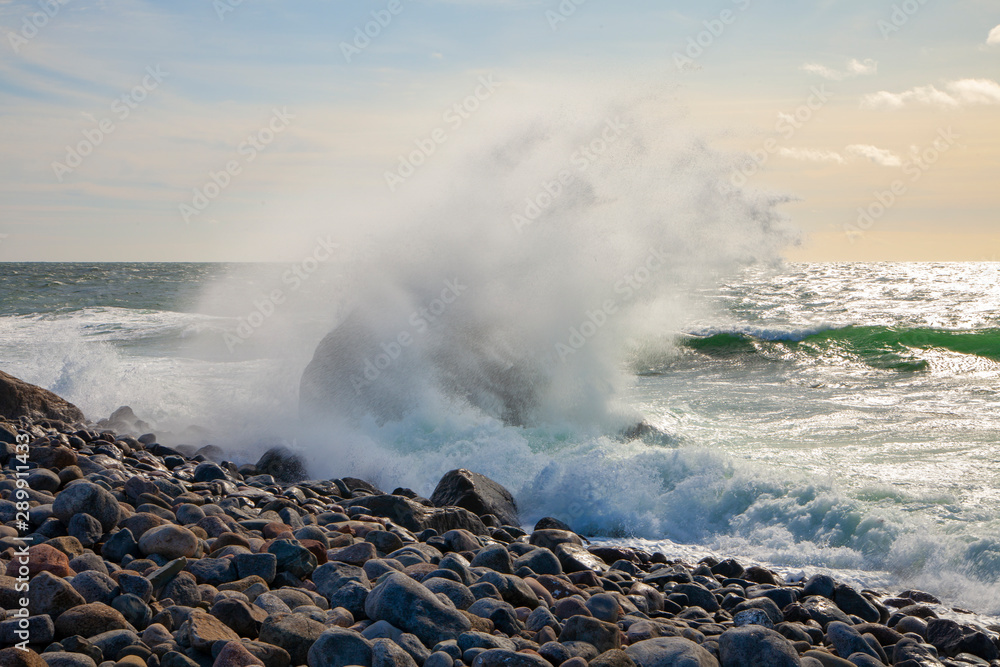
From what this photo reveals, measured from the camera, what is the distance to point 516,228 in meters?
11.2

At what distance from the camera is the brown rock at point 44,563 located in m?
3.29

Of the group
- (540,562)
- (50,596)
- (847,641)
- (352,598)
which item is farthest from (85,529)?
(847,641)

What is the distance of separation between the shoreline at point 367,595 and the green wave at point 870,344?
44.2ft

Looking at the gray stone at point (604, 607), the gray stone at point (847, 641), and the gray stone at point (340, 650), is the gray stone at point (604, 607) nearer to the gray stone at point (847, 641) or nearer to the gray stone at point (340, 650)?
the gray stone at point (847, 641)

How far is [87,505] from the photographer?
13.5 feet

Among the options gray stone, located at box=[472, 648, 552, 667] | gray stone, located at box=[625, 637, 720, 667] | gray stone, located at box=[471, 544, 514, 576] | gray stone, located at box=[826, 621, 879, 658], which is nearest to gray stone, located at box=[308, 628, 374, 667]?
gray stone, located at box=[472, 648, 552, 667]

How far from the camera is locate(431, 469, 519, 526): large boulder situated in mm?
6523

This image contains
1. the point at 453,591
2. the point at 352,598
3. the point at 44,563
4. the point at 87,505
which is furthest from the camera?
the point at 87,505

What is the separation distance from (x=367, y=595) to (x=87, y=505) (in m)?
1.82

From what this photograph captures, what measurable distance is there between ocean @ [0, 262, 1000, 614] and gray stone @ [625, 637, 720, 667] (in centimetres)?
270

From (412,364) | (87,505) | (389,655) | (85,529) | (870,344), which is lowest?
(389,655)

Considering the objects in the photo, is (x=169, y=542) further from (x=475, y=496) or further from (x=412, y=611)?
(x=475, y=496)

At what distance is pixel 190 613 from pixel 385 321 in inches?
293

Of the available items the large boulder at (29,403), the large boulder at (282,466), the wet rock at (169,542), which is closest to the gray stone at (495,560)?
the wet rock at (169,542)
